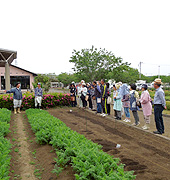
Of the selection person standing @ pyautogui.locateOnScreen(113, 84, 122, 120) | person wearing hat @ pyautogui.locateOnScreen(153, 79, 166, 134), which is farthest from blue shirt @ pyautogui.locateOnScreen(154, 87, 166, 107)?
person standing @ pyautogui.locateOnScreen(113, 84, 122, 120)

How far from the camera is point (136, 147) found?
4816mm

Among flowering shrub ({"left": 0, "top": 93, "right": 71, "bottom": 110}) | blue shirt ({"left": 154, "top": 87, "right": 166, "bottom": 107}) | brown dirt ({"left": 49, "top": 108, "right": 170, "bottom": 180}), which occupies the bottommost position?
brown dirt ({"left": 49, "top": 108, "right": 170, "bottom": 180})

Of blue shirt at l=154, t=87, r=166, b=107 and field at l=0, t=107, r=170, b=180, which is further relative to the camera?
blue shirt at l=154, t=87, r=166, b=107

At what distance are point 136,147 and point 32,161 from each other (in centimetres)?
259

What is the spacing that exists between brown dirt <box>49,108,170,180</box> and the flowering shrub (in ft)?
17.9

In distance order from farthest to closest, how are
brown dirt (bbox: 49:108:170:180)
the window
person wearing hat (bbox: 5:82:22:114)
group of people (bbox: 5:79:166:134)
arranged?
the window < person wearing hat (bbox: 5:82:22:114) < group of people (bbox: 5:79:166:134) < brown dirt (bbox: 49:108:170:180)

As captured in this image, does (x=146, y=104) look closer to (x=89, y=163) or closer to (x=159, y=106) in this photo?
(x=159, y=106)

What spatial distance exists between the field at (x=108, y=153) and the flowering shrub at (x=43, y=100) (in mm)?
4978

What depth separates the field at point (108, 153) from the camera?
3590 mm

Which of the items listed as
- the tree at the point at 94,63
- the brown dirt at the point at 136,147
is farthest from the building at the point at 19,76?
the brown dirt at the point at 136,147

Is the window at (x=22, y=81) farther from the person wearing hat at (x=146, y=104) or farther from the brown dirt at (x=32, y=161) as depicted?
the person wearing hat at (x=146, y=104)

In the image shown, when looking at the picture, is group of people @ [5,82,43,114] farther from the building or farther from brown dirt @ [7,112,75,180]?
the building

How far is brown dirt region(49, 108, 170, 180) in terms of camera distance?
3557mm

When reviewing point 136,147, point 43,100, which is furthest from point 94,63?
point 136,147
